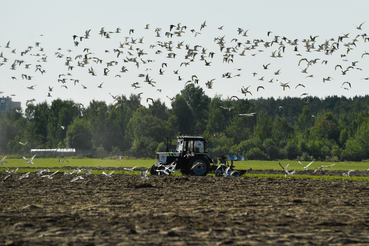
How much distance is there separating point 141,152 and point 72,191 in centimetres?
8279

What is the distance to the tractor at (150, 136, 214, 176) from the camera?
34406 mm

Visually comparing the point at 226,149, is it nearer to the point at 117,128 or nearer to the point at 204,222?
the point at 117,128

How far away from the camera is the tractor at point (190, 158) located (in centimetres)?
3441

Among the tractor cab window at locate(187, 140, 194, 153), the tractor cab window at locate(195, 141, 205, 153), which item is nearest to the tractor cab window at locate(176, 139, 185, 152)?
the tractor cab window at locate(187, 140, 194, 153)

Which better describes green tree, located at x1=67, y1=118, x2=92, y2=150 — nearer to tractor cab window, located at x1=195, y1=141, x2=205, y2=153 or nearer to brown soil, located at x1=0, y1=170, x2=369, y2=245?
tractor cab window, located at x1=195, y1=141, x2=205, y2=153

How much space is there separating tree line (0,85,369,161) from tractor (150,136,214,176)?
69.5 metres

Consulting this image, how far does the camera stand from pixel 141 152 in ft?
349

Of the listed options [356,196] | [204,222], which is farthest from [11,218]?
[356,196]

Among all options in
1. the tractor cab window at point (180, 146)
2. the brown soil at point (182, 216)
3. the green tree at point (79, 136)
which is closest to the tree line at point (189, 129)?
the green tree at point (79, 136)

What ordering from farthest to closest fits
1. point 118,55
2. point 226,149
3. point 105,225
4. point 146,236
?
point 226,149, point 118,55, point 105,225, point 146,236

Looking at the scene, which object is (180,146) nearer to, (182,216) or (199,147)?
(199,147)

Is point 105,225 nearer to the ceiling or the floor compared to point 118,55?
nearer to the floor

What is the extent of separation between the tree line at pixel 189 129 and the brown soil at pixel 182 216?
81090 millimetres

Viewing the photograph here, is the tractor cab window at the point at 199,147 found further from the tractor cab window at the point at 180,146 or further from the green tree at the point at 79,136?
the green tree at the point at 79,136
